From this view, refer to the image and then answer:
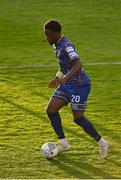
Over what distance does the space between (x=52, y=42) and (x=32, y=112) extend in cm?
354

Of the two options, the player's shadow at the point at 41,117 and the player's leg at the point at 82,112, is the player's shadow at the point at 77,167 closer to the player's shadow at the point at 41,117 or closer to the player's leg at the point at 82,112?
the player's leg at the point at 82,112

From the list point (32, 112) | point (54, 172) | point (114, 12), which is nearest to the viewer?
point (54, 172)

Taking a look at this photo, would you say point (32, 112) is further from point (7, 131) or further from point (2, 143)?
point (2, 143)

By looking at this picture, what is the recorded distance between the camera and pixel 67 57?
859 cm

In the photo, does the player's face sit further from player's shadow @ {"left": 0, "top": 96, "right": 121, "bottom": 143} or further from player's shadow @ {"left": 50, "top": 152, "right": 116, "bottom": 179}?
player's shadow @ {"left": 0, "top": 96, "right": 121, "bottom": 143}

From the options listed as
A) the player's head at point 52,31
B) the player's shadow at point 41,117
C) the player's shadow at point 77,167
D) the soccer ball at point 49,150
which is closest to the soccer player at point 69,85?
the player's head at point 52,31

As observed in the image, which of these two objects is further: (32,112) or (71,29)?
(71,29)

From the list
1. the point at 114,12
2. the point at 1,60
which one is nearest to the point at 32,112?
the point at 1,60

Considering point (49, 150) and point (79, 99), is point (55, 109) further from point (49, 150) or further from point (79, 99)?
point (49, 150)

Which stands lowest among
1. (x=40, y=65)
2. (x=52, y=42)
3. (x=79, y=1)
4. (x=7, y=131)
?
(x=79, y=1)

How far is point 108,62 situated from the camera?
1756 centimetres

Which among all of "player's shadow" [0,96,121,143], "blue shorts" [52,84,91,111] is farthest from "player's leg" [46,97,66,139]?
"player's shadow" [0,96,121,143]

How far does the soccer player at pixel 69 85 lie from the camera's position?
851 centimetres

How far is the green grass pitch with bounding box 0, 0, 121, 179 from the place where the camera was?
8547 mm
